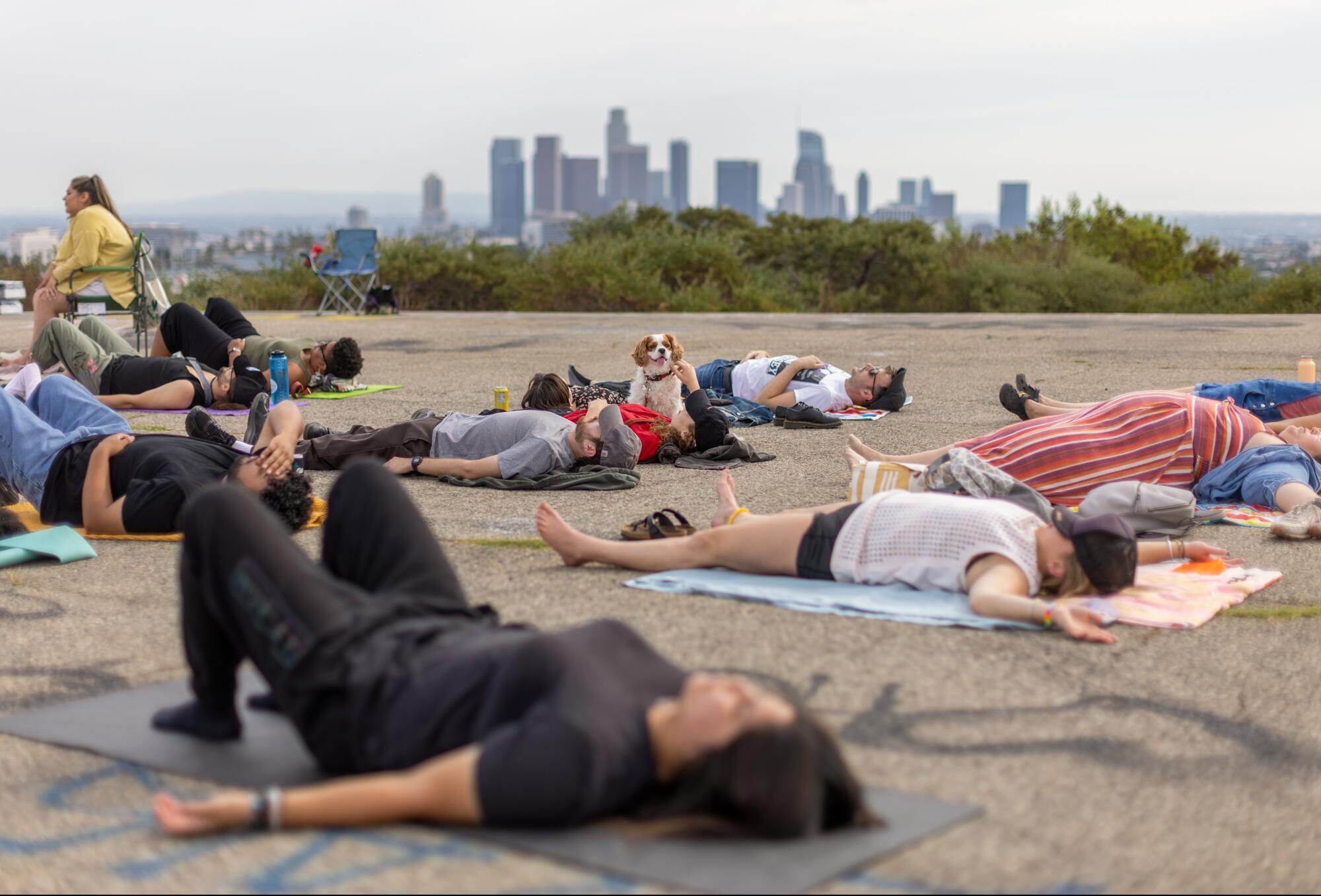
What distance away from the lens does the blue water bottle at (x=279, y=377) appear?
9398 millimetres

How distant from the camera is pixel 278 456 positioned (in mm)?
5387

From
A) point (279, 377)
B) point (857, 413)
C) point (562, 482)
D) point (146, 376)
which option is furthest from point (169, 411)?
point (857, 413)

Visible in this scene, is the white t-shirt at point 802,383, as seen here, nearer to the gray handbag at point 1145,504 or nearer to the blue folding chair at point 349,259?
the gray handbag at point 1145,504

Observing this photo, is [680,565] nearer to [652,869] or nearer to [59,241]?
[652,869]

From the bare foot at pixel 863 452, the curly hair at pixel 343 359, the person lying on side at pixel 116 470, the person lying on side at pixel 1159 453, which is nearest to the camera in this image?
the person lying on side at pixel 116 470

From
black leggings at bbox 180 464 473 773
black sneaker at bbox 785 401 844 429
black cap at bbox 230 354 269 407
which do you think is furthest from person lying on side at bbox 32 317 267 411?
black leggings at bbox 180 464 473 773

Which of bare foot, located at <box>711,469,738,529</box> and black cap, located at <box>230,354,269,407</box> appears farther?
black cap, located at <box>230,354,269,407</box>

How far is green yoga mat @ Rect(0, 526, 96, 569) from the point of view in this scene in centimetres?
518

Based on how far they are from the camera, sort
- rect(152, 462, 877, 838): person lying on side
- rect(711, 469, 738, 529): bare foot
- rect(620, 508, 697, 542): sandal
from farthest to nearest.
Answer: rect(620, 508, 697, 542): sandal → rect(711, 469, 738, 529): bare foot → rect(152, 462, 877, 838): person lying on side

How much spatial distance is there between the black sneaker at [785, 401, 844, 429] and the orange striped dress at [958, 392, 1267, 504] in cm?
254

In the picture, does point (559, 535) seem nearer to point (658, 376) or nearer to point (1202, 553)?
point (1202, 553)

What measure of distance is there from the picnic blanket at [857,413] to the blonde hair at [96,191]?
22.9 ft

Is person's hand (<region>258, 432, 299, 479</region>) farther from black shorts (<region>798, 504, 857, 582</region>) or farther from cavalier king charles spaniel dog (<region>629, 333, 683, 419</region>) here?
cavalier king charles spaniel dog (<region>629, 333, 683, 419</region>)

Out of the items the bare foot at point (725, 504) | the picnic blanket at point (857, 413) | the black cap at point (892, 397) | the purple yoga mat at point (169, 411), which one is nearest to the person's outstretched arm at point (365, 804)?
the bare foot at point (725, 504)
